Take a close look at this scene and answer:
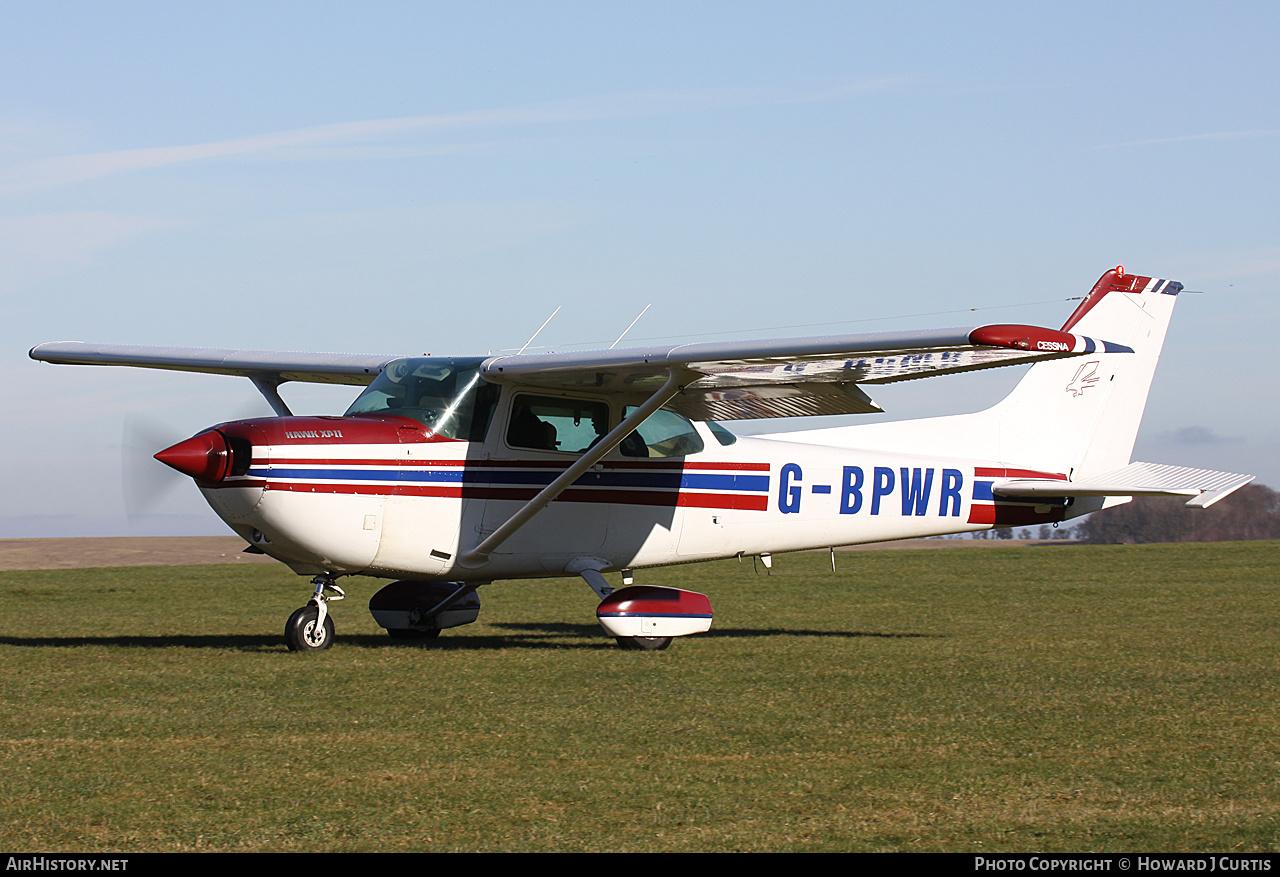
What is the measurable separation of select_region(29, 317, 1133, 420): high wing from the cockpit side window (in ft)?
0.58

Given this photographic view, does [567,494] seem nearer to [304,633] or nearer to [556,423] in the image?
[556,423]

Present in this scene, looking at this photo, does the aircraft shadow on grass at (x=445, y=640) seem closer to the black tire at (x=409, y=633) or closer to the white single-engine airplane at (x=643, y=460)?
the black tire at (x=409, y=633)

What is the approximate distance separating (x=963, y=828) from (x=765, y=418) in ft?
25.2

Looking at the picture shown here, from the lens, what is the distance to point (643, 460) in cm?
1155

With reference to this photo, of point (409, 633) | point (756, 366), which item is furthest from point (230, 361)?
point (756, 366)

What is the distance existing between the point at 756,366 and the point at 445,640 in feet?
13.1

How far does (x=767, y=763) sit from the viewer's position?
5941mm

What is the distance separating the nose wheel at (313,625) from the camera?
33.5 feet

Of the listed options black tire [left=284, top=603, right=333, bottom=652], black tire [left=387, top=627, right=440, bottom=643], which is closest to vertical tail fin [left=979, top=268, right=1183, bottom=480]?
black tire [left=387, top=627, right=440, bottom=643]

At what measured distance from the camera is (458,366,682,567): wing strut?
10.3 meters

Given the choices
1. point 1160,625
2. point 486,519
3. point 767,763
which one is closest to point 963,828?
point 767,763

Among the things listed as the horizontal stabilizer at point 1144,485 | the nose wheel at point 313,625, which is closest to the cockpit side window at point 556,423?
the nose wheel at point 313,625

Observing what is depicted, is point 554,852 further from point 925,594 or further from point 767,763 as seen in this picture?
point 925,594

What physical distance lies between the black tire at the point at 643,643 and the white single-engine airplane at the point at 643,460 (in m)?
0.04
